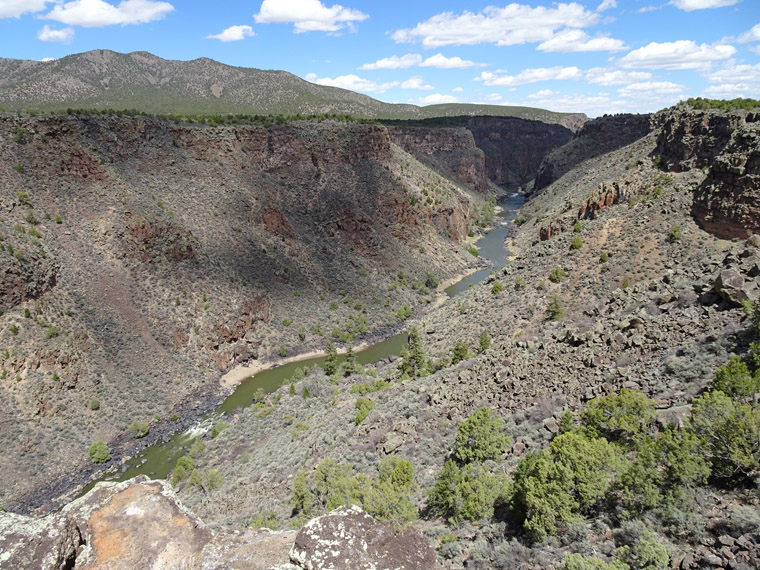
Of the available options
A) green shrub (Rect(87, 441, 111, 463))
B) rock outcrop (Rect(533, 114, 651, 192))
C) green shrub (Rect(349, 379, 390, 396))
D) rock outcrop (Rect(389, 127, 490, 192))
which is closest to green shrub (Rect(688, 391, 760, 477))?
green shrub (Rect(349, 379, 390, 396))

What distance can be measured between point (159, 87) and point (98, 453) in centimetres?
10751

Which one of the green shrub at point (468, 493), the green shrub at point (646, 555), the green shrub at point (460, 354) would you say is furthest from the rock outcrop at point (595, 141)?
the green shrub at point (646, 555)

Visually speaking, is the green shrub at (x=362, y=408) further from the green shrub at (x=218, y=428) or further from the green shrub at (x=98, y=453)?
the green shrub at (x=98, y=453)

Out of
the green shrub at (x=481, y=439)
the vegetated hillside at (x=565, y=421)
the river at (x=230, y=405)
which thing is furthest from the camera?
the river at (x=230, y=405)

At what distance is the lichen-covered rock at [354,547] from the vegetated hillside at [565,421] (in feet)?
8.28

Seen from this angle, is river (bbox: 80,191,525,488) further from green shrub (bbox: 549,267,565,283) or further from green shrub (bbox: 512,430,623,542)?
green shrub (bbox: 512,430,623,542)

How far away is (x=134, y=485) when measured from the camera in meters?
14.2

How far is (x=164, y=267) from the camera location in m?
42.9

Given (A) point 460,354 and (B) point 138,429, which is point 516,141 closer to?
(A) point 460,354

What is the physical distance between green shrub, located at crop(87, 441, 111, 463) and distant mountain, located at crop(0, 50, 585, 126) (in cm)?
7570

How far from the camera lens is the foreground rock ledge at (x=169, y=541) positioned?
33.0 feet

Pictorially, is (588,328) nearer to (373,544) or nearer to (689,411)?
(689,411)

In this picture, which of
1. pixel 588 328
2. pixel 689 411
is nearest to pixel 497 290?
pixel 588 328

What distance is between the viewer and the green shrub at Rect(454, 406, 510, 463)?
1734 cm
